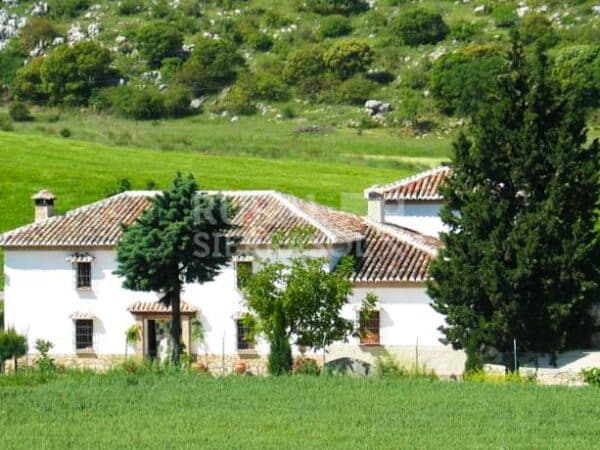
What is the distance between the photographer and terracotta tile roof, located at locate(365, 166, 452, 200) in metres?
52.0

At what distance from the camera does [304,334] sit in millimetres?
43250

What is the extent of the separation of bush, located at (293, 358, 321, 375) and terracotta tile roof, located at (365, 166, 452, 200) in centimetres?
1018

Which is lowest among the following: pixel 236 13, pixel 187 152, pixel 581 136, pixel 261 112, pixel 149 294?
pixel 149 294

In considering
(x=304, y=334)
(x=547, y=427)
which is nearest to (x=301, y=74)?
(x=304, y=334)

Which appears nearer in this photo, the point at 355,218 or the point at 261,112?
the point at 355,218

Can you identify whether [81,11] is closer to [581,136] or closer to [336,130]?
[336,130]

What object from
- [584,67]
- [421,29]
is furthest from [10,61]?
[584,67]

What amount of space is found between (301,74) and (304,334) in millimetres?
107847

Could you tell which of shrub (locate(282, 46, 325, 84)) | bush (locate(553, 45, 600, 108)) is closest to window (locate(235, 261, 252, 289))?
bush (locate(553, 45, 600, 108))

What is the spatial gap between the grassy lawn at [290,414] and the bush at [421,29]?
128673mm

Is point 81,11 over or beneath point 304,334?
over

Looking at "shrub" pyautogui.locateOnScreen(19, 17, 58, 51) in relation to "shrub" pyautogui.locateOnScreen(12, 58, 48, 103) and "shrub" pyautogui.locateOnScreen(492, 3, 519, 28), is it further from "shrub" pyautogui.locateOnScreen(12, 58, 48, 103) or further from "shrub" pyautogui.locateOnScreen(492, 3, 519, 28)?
"shrub" pyautogui.locateOnScreen(492, 3, 519, 28)

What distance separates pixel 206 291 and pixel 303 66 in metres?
103

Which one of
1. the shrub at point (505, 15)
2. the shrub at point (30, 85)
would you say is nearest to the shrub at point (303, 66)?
the shrub at point (505, 15)
